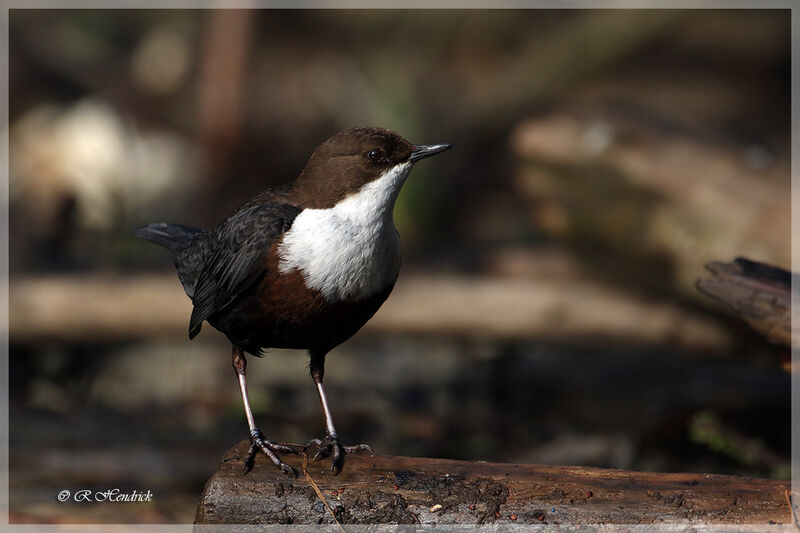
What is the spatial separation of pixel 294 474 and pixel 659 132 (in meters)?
4.46

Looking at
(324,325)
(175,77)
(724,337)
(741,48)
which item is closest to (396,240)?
(324,325)

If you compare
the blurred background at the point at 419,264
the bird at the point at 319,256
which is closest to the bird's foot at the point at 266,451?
the bird at the point at 319,256

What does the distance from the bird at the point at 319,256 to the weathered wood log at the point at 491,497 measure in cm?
14

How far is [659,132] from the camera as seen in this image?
271 inches

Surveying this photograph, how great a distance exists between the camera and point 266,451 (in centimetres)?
363

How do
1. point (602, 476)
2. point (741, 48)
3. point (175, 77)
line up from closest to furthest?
point (602, 476) → point (175, 77) → point (741, 48)

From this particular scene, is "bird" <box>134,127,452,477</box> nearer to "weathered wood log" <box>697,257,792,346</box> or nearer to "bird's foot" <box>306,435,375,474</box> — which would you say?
"bird's foot" <box>306,435,375,474</box>

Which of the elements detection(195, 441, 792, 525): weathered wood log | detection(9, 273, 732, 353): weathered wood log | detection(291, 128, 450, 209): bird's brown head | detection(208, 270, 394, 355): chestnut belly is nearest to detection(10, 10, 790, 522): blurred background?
detection(9, 273, 732, 353): weathered wood log

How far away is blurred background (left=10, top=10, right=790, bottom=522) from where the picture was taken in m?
6.45

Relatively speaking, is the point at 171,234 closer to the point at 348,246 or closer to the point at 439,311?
the point at 348,246

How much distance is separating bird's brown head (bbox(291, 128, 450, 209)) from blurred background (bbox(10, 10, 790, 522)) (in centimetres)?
254

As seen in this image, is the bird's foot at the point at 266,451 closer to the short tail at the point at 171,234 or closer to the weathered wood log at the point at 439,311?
the short tail at the point at 171,234

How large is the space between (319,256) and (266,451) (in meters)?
0.80

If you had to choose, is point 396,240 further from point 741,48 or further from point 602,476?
point 741,48
